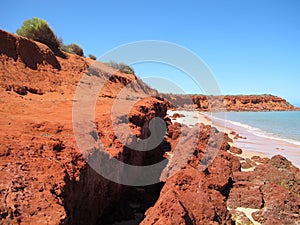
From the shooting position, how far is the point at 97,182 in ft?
16.5

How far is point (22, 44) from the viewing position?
477 inches

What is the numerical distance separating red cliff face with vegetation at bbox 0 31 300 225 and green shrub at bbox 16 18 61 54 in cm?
487

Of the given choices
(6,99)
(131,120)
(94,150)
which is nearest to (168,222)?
(94,150)

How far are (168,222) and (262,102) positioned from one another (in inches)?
4309

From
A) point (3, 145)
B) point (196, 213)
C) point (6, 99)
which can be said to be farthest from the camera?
point (6, 99)

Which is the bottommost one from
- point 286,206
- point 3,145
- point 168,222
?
point 286,206

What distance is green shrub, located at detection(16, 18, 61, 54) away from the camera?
15.1 m

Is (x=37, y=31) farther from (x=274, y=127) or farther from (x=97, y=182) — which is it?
(x=274, y=127)

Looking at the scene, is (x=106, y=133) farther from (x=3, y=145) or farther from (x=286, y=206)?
(x=286, y=206)

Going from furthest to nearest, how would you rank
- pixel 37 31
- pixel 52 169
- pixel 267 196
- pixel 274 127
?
pixel 274 127 → pixel 37 31 → pixel 267 196 → pixel 52 169

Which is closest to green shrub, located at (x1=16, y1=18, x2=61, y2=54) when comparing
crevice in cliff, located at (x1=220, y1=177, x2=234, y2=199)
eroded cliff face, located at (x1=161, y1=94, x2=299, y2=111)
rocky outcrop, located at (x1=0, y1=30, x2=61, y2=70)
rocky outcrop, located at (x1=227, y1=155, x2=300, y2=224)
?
rocky outcrop, located at (x1=0, y1=30, x2=61, y2=70)

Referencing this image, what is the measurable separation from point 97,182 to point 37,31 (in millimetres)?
13802

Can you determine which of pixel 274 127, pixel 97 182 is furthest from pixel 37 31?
pixel 274 127

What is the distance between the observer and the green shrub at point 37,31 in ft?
49.7
